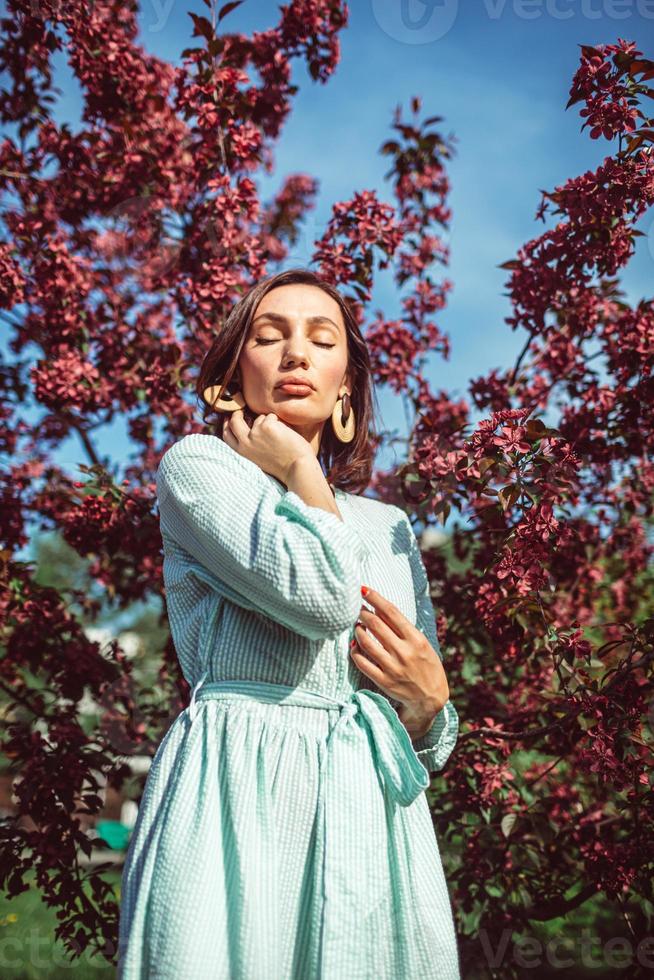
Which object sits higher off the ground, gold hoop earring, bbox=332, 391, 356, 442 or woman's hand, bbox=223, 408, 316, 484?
gold hoop earring, bbox=332, 391, 356, 442

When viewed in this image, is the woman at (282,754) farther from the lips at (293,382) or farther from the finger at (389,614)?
the lips at (293,382)

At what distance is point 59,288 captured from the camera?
2.83 meters

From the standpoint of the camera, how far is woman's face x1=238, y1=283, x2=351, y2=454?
1.63m

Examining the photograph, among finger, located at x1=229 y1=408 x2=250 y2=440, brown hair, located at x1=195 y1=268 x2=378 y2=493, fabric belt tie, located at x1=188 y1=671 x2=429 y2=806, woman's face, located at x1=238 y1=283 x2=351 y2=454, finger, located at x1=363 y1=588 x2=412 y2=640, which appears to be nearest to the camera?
fabric belt tie, located at x1=188 y1=671 x2=429 y2=806

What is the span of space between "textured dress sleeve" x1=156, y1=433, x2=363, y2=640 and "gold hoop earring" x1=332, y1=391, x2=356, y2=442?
1.46 ft

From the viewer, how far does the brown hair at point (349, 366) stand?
173 centimetres

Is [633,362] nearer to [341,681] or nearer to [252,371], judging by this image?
[252,371]

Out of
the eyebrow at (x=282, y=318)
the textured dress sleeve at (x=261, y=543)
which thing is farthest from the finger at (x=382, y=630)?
the eyebrow at (x=282, y=318)

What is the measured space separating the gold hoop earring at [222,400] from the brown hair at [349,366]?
1 cm

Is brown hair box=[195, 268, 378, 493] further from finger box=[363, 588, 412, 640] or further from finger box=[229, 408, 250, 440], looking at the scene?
finger box=[363, 588, 412, 640]

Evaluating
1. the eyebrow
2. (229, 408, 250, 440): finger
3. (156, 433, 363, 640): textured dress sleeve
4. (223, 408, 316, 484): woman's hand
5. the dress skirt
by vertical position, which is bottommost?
the dress skirt

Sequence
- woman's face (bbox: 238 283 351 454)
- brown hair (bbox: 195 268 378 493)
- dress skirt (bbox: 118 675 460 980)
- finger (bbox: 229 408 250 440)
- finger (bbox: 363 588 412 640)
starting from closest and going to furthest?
dress skirt (bbox: 118 675 460 980)
finger (bbox: 363 588 412 640)
finger (bbox: 229 408 250 440)
woman's face (bbox: 238 283 351 454)
brown hair (bbox: 195 268 378 493)

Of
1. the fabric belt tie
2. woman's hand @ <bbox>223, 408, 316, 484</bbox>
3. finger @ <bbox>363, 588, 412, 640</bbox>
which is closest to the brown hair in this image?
woman's hand @ <bbox>223, 408, 316, 484</bbox>

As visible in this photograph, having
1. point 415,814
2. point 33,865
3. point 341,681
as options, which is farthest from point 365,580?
point 33,865
